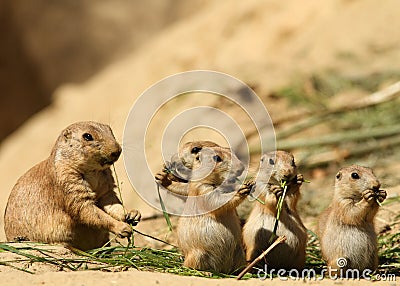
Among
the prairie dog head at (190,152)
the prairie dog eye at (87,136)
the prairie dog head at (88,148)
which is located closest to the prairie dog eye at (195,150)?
the prairie dog head at (190,152)

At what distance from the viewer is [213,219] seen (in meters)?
4.93

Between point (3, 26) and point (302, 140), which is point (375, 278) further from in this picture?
point (3, 26)

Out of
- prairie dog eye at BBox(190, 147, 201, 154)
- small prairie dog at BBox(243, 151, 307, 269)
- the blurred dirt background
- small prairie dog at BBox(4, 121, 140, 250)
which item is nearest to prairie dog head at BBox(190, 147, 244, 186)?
prairie dog eye at BBox(190, 147, 201, 154)

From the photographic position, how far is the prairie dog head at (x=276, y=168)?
206 inches

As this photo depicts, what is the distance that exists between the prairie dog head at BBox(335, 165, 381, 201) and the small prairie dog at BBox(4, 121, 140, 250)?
4.91 feet

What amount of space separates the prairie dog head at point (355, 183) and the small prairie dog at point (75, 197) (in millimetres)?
1497

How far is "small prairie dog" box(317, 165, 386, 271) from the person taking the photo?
16.9 feet

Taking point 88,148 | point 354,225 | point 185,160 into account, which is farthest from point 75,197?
point 354,225

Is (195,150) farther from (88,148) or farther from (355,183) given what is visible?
(355,183)

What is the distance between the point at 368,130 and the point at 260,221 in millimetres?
5646

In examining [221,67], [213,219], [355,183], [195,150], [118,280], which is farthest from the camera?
[221,67]

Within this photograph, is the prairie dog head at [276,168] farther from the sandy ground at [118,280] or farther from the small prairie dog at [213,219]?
the sandy ground at [118,280]

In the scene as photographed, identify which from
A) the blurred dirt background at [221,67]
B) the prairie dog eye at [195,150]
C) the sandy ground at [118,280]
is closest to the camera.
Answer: the sandy ground at [118,280]

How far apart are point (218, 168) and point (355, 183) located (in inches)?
41.1
